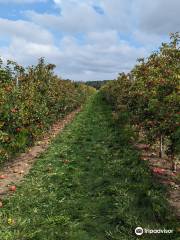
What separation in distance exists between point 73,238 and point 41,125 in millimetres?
9192

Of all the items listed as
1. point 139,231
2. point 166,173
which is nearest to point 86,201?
point 139,231

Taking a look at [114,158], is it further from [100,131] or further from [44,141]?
[100,131]

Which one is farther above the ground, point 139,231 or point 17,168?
point 17,168

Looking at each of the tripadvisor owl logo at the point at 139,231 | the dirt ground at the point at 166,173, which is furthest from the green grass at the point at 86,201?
the dirt ground at the point at 166,173

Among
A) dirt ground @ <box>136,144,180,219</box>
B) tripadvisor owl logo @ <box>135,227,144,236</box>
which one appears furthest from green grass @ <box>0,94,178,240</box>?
dirt ground @ <box>136,144,180,219</box>

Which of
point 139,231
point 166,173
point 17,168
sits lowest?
point 139,231

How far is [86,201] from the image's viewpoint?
822 cm

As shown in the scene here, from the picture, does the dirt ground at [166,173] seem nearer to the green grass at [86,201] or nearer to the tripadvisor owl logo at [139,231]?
the green grass at [86,201]

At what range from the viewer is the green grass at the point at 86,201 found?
6.74m

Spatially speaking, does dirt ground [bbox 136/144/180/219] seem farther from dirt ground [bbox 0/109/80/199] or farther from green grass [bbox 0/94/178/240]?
dirt ground [bbox 0/109/80/199]

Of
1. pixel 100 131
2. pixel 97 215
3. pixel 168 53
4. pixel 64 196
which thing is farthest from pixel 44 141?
pixel 97 215

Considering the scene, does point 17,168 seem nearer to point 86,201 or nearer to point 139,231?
point 86,201

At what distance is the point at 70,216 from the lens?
7.30m

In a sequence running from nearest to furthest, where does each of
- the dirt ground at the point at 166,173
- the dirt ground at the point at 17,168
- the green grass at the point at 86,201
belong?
the green grass at the point at 86,201 → the dirt ground at the point at 166,173 → the dirt ground at the point at 17,168
